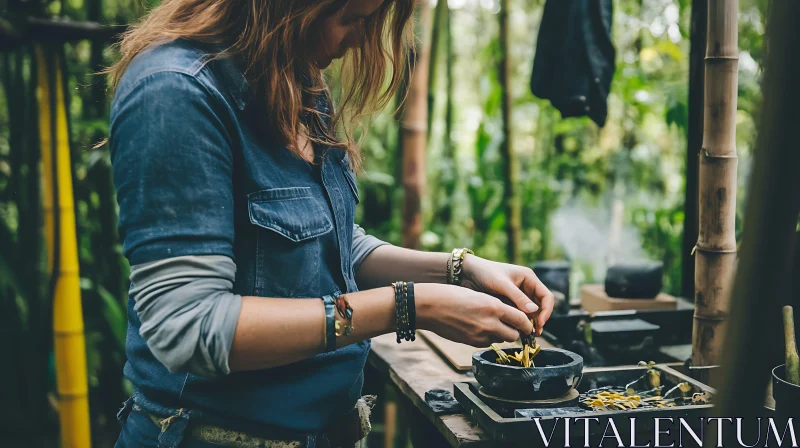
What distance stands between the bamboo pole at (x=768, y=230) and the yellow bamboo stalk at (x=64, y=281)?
89.9 inches

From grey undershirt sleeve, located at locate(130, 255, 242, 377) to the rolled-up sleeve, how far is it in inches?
1.0

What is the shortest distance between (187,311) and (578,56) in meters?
2.09

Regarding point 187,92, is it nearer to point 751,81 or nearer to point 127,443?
point 127,443

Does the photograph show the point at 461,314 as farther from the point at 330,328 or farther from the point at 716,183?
the point at 716,183

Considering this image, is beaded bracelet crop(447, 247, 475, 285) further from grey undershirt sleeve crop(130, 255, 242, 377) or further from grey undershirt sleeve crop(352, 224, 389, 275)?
grey undershirt sleeve crop(130, 255, 242, 377)

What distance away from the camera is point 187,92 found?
44.8 inches

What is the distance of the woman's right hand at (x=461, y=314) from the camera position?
132 cm

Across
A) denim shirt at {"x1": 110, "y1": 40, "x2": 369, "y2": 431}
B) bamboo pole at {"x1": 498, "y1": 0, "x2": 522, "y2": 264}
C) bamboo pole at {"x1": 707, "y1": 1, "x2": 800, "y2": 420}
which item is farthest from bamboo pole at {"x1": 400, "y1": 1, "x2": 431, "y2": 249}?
bamboo pole at {"x1": 707, "y1": 1, "x2": 800, "y2": 420}

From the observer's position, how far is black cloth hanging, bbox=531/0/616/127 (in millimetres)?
2664

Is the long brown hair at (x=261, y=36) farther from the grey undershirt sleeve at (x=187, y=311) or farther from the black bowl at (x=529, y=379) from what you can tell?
the black bowl at (x=529, y=379)

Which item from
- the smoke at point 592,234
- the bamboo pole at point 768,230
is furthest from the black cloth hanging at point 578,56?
the smoke at point 592,234

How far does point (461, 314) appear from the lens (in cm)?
134

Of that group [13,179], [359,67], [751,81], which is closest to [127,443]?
[359,67]

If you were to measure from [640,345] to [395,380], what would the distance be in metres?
0.79
